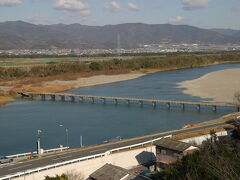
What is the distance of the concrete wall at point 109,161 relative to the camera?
1669cm

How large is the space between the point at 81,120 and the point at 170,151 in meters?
17.0

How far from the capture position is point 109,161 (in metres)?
18.9

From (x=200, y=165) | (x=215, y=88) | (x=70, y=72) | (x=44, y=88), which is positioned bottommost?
(x=44, y=88)

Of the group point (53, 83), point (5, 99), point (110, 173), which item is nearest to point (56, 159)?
point (110, 173)

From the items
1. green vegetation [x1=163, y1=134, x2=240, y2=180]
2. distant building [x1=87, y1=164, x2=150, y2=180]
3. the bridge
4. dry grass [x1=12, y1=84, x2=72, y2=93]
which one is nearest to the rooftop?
distant building [x1=87, y1=164, x2=150, y2=180]

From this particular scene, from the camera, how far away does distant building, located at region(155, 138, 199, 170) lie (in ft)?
57.1

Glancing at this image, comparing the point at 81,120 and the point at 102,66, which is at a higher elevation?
the point at 102,66

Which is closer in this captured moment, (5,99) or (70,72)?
(5,99)

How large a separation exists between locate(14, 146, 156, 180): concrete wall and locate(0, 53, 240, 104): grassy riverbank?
32.0 metres

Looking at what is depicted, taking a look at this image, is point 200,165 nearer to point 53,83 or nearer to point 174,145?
point 174,145

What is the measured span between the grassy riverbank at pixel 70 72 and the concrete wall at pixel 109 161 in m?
32.0

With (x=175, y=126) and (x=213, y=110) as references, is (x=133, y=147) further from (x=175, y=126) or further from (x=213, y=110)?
(x=213, y=110)

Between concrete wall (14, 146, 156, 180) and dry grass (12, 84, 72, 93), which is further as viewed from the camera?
dry grass (12, 84, 72, 93)

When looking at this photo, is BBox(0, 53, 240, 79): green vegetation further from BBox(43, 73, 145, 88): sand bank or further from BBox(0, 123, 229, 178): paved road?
BBox(0, 123, 229, 178): paved road
